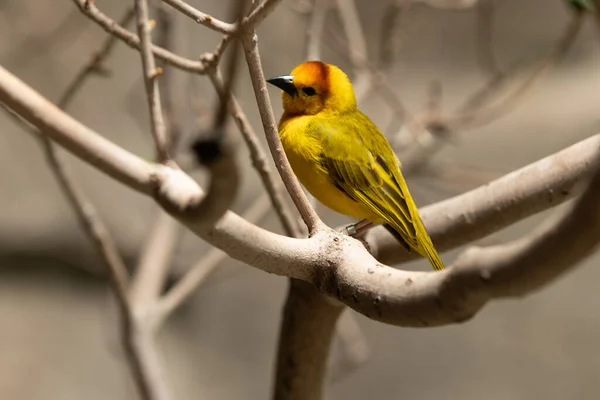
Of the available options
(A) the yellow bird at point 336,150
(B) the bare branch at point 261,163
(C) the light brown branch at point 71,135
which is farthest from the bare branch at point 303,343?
(C) the light brown branch at point 71,135

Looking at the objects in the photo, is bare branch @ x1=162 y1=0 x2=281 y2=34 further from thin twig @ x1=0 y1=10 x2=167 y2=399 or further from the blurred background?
the blurred background

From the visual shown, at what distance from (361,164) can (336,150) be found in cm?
6

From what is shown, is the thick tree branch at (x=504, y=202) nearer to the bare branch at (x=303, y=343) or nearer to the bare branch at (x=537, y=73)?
the bare branch at (x=303, y=343)

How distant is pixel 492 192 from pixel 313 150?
49 cm

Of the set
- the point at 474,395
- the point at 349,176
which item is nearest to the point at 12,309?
the point at 474,395

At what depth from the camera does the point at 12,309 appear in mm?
3396

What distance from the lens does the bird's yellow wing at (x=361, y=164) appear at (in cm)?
145

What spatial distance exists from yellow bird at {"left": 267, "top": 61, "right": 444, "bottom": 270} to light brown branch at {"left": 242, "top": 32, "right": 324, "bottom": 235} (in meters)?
0.44

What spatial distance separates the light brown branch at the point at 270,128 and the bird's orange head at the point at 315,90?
625 mm

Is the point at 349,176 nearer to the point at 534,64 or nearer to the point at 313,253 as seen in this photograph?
the point at 313,253

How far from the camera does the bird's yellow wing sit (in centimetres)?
145

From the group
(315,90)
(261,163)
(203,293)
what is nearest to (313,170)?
(315,90)

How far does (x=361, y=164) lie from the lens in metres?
1.50

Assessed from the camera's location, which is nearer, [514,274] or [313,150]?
[514,274]
